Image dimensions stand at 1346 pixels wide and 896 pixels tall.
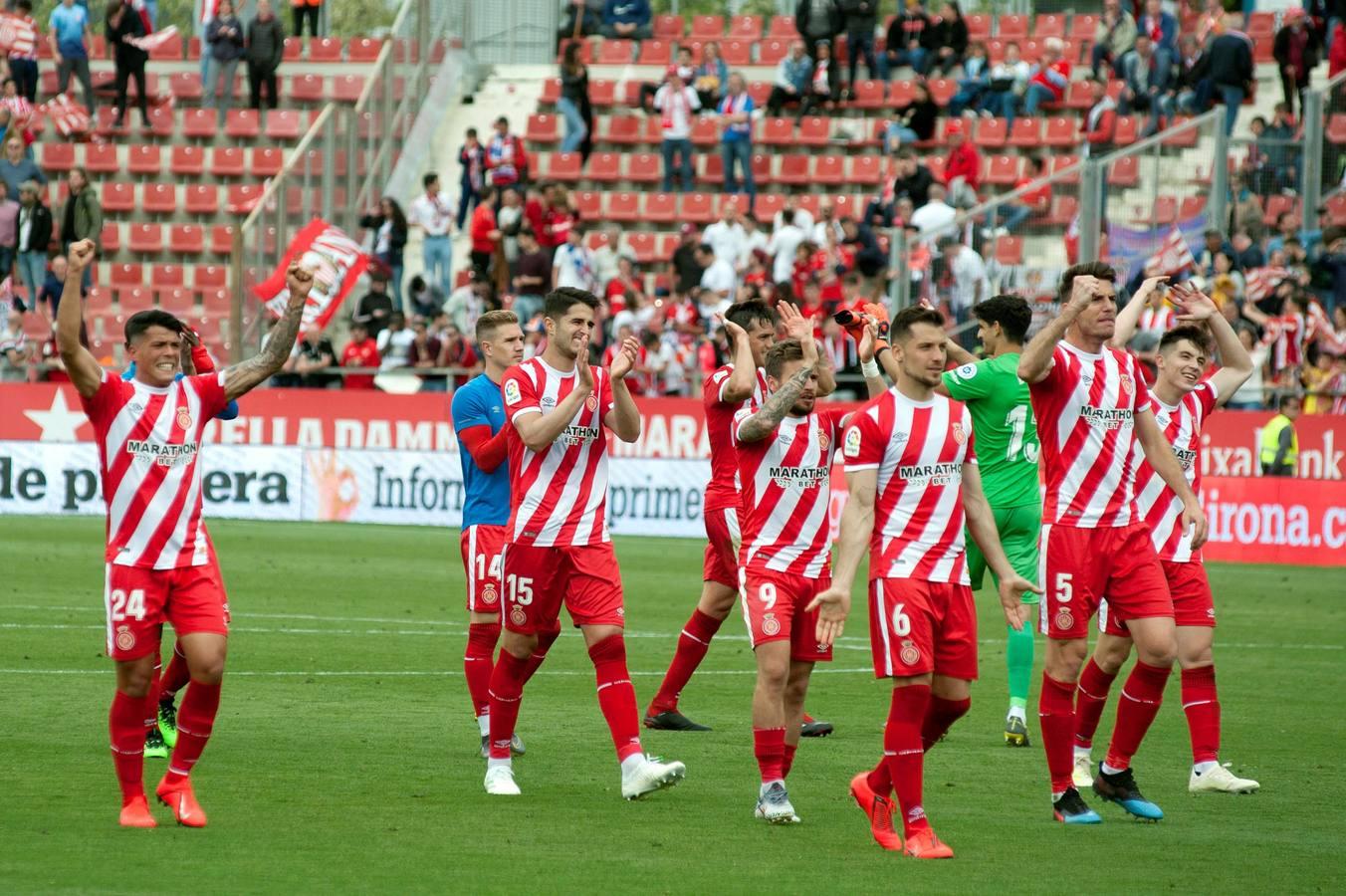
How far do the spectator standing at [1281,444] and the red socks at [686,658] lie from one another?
12687 mm

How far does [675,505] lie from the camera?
78.8ft

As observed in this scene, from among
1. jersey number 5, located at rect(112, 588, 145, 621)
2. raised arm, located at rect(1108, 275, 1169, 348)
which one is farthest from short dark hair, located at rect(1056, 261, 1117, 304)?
jersey number 5, located at rect(112, 588, 145, 621)

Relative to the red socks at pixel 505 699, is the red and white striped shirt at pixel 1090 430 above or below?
above

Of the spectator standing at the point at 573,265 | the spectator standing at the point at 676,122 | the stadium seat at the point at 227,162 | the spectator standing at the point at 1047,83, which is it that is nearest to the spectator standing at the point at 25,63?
the stadium seat at the point at 227,162

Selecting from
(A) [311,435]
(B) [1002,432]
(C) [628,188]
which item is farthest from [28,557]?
(C) [628,188]

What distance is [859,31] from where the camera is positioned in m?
31.5

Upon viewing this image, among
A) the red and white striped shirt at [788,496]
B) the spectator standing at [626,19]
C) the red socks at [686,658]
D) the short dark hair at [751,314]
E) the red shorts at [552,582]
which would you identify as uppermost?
the spectator standing at [626,19]

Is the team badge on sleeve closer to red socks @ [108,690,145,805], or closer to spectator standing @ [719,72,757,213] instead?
red socks @ [108,690,145,805]

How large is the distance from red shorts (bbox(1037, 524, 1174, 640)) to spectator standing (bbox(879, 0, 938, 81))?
79.2ft

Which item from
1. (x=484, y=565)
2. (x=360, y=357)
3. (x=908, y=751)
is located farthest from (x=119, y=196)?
(x=908, y=751)

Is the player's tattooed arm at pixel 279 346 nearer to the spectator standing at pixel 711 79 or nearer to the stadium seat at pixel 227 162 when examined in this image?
the spectator standing at pixel 711 79

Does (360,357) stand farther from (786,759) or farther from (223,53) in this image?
(786,759)

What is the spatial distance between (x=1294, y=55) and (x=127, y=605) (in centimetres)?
2363

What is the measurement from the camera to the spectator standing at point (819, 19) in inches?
1227
